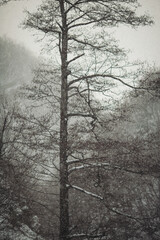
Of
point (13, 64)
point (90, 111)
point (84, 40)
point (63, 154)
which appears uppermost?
point (13, 64)

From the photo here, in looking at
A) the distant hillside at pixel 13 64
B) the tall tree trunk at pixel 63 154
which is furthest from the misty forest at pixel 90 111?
the distant hillside at pixel 13 64

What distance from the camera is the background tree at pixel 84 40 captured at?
16.9 feet

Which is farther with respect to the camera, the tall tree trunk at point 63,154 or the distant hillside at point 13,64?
the distant hillside at point 13,64

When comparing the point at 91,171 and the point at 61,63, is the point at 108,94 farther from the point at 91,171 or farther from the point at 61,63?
the point at 91,171

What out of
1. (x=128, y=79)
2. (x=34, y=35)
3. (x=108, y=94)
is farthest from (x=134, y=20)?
(x=34, y=35)

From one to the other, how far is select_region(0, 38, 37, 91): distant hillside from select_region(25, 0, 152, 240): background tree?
28399 mm

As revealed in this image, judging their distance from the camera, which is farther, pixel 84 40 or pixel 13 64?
pixel 13 64

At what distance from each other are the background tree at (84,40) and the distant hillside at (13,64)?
28.4 m

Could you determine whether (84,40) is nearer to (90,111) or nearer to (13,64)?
(90,111)

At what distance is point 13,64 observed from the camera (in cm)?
3641

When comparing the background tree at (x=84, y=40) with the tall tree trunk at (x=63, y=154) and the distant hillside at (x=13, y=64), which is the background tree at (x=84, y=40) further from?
the distant hillside at (x=13, y=64)

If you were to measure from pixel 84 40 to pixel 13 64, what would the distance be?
112ft

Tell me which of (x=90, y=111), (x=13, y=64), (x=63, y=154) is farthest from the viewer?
(x=13, y=64)

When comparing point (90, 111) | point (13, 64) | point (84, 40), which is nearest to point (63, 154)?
point (90, 111)
